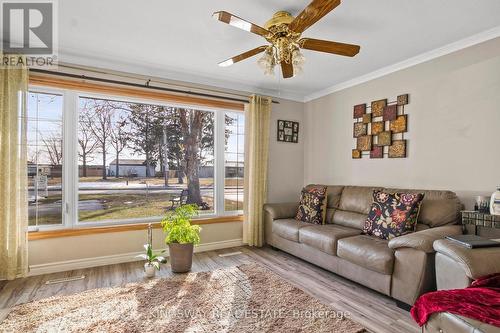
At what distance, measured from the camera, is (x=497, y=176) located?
251 cm

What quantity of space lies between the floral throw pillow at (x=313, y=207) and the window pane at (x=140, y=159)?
4.61ft

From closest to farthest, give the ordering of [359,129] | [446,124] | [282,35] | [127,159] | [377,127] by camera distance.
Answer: [282,35], [446,124], [377,127], [127,159], [359,129]

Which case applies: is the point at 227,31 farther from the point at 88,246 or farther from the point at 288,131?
the point at 88,246

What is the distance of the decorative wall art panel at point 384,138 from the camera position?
3.43 m

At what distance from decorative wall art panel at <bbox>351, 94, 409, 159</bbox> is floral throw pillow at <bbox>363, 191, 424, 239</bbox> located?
0.70 m

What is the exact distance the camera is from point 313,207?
3.70 m

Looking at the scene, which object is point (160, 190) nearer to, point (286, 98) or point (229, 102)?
point (229, 102)

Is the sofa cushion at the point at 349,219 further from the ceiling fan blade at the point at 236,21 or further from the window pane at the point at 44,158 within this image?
the window pane at the point at 44,158

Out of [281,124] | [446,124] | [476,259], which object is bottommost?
[476,259]

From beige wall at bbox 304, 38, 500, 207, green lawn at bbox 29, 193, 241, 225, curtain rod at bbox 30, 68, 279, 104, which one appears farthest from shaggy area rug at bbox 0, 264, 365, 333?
curtain rod at bbox 30, 68, 279, 104

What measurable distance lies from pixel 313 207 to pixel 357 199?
22.5 inches

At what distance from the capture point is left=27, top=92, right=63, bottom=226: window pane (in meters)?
3.10

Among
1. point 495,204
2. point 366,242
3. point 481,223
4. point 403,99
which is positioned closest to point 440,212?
point 481,223

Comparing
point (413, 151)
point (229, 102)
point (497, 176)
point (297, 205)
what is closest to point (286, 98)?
point (229, 102)
